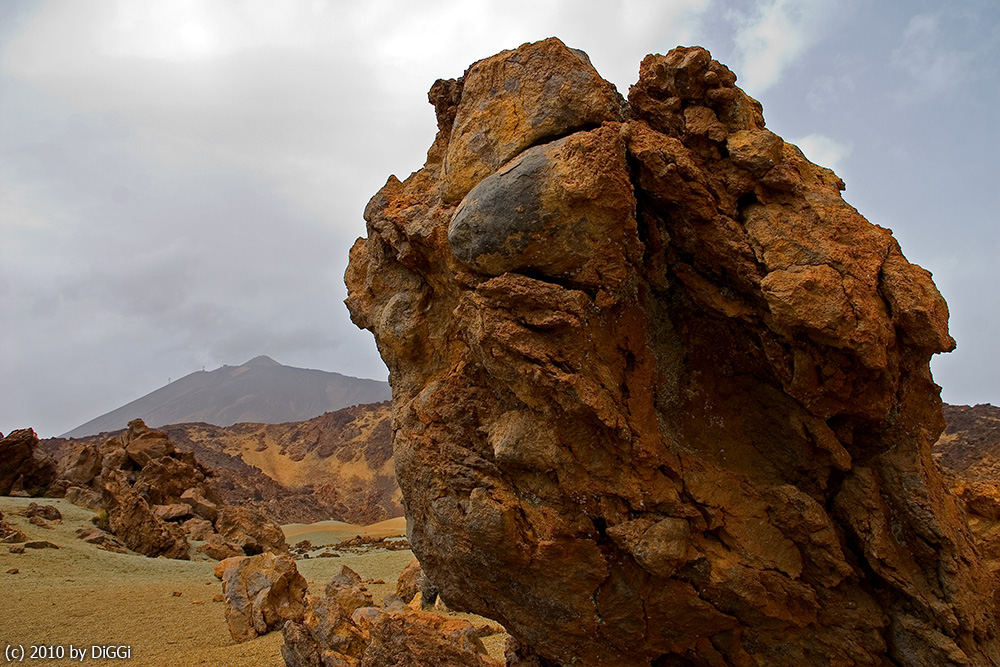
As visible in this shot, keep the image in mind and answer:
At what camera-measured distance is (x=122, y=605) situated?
33.9 ft

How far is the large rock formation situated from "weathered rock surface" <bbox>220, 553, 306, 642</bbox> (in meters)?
5.71

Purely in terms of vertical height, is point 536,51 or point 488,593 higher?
point 536,51

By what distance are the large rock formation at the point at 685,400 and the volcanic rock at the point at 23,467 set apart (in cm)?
2500

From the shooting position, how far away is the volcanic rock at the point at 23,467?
21656 millimetres

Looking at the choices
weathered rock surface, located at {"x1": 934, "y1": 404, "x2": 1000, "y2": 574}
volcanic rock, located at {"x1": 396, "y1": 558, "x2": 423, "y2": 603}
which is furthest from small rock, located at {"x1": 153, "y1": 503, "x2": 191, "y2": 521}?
weathered rock surface, located at {"x1": 934, "y1": 404, "x2": 1000, "y2": 574}

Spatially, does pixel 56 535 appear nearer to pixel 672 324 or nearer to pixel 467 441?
pixel 467 441

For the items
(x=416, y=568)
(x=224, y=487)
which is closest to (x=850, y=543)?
(x=416, y=568)

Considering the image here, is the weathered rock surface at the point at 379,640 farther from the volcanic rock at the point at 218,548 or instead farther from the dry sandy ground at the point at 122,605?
the volcanic rock at the point at 218,548

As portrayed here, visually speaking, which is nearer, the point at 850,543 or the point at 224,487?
the point at 850,543

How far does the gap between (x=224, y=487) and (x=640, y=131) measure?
4048cm

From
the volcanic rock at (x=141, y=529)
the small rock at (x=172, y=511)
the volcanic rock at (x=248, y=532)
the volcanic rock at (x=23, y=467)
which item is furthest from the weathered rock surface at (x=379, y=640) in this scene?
the volcanic rock at (x=23, y=467)

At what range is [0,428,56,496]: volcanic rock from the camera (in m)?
21.7

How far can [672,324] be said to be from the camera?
16.6 feet

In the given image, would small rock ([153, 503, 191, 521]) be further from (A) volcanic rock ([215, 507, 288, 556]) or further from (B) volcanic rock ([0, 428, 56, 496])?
(B) volcanic rock ([0, 428, 56, 496])
